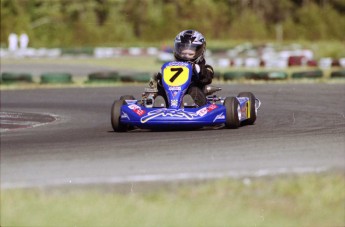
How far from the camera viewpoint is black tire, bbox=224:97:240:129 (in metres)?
11.5

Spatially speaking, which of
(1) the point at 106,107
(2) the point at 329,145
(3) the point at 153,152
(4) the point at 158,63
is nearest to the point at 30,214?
(3) the point at 153,152

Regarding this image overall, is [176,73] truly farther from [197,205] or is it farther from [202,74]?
[197,205]

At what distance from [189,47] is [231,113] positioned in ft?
4.17

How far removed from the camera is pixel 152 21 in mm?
80375

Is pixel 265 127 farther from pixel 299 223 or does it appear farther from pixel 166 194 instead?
pixel 299 223

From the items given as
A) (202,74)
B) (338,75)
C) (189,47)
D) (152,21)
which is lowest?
(152,21)

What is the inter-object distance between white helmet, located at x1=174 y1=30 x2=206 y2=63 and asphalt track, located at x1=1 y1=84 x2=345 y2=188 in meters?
1.19

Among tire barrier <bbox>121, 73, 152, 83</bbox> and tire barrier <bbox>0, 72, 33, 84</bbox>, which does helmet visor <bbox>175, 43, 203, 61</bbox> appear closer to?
tire barrier <bbox>121, 73, 152, 83</bbox>

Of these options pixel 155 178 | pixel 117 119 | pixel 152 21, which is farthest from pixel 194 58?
pixel 152 21

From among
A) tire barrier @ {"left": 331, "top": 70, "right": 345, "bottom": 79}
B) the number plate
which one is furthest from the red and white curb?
tire barrier @ {"left": 331, "top": 70, "right": 345, "bottom": 79}

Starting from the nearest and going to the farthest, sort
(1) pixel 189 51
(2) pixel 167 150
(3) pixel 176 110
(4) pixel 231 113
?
(2) pixel 167 150
(3) pixel 176 110
(4) pixel 231 113
(1) pixel 189 51

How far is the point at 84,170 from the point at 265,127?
13.3ft

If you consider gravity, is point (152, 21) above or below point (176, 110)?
below

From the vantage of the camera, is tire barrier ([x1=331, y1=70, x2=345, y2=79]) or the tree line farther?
the tree line
